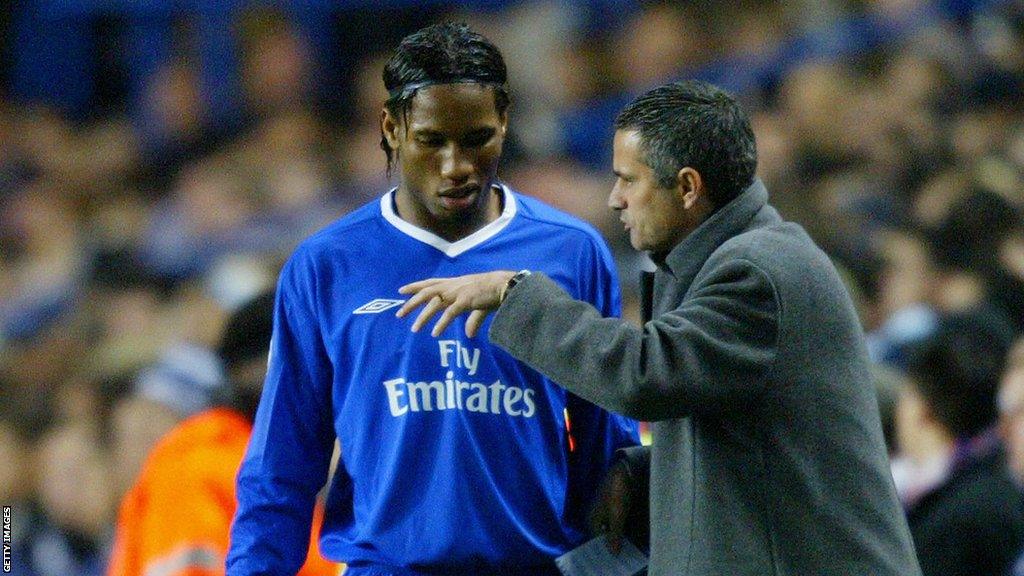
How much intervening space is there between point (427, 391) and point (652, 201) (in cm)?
49

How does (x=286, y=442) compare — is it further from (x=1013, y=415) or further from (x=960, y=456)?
(x=1013, y=415)

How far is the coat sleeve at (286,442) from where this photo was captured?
2.97 m

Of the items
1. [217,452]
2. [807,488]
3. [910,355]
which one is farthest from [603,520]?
[910,355]

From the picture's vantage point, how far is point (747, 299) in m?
2.56

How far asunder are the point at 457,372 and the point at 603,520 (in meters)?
0.35

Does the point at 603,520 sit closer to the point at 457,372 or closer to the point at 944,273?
the point at 457,372

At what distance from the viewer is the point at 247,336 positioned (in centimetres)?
384

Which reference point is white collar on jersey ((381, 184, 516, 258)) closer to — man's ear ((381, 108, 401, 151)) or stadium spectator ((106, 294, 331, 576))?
man's ear ((381, 108, 401, 151))

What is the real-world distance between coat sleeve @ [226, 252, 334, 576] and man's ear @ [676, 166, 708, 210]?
2.15ft

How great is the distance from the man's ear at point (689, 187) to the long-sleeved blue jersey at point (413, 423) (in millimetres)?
309

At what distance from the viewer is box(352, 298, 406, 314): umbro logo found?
2.92m

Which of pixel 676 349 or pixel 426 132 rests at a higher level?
pixel 426 132

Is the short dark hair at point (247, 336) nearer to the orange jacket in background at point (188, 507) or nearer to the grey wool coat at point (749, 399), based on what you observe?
the orange jacket in background at point (188, 507)

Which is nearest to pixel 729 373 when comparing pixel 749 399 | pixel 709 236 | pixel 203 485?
pixel 749 399
